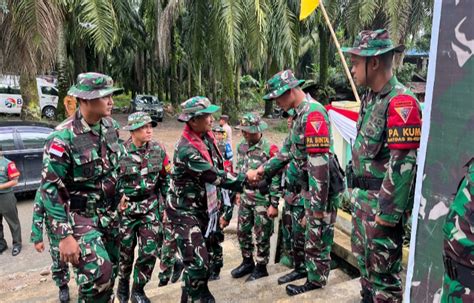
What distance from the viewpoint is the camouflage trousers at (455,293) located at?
4.56 feet

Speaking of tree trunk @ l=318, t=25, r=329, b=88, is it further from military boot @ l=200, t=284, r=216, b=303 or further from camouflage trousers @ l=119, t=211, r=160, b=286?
military boot @ l=200, t=284, r=216, b=303

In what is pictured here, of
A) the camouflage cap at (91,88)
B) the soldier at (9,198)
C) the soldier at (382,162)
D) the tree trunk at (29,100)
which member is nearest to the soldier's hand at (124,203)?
the camouflage cap at (91,88)

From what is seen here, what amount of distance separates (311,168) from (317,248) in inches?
26.7

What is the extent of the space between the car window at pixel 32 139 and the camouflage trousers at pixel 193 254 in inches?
230

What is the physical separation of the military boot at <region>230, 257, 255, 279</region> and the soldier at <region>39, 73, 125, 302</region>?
1.55 metres

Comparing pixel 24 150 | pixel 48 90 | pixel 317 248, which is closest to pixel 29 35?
pixel 24 150

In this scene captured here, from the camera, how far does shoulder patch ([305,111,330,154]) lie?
3080mm

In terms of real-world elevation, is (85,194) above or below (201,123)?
below

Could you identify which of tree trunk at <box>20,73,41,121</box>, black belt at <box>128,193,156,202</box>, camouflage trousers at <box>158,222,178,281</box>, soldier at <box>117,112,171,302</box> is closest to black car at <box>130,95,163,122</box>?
tree trunk at <box>20,73,41,121</box>

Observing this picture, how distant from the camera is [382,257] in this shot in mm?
2488

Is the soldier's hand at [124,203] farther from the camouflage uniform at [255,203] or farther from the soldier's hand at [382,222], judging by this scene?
the soldier's hand at [382,222]

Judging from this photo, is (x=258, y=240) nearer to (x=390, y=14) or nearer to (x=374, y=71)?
(x=374, y=71)

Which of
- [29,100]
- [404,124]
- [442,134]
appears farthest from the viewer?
[29,100]

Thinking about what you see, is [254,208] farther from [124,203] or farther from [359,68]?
[359,68]
